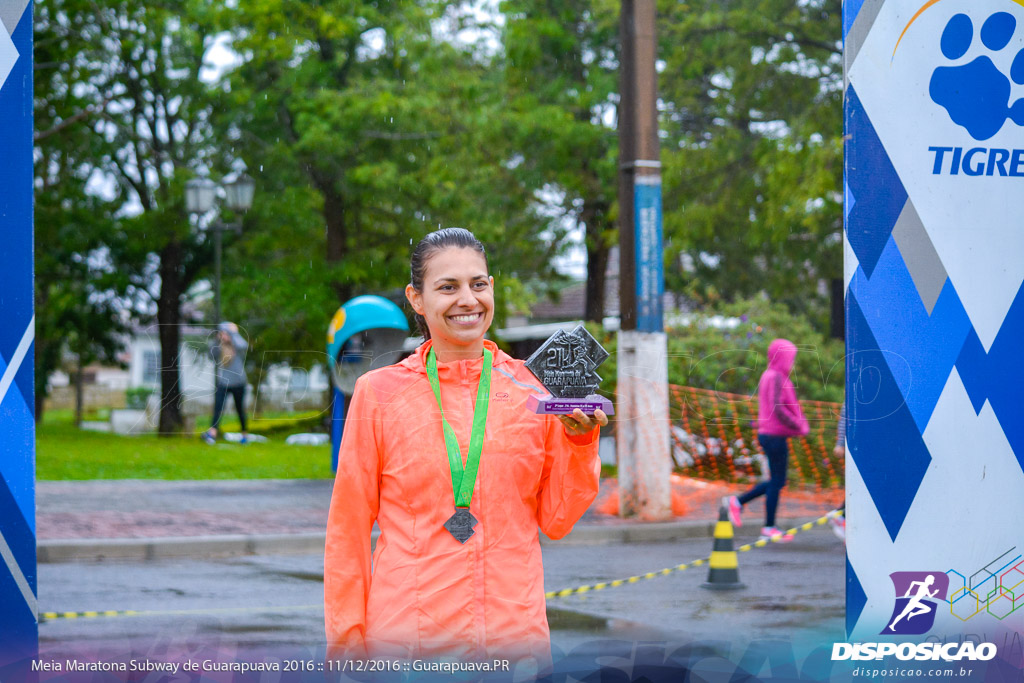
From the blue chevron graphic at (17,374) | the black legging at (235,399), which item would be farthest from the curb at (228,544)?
the blue chevron graphic at (17,374)

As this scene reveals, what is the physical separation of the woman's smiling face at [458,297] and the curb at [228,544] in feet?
21.1

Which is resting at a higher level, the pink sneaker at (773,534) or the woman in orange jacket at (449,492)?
the woman in orange jacket at (449,492)

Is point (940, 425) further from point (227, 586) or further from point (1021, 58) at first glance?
point (227, 586)

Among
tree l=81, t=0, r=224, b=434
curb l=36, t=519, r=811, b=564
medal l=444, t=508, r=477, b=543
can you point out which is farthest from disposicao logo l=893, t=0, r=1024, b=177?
tree l=81, t=0, r=224, b=434

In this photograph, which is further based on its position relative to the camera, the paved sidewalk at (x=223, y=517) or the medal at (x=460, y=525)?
the paved sidewalk at (x=223, y=517)

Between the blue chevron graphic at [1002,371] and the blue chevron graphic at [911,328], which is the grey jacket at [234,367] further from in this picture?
the blue chevron graphic at [1002,371]

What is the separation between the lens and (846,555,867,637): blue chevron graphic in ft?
8.46

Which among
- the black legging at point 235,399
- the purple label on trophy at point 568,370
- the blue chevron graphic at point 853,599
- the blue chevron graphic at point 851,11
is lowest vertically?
the blue chevron graphic at point 853,599

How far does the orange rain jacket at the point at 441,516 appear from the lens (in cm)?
233

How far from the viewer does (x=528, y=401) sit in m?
2.21

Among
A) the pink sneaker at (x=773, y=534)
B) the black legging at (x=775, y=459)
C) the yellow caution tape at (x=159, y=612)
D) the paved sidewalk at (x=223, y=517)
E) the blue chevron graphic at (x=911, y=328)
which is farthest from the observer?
the pink sneaker at (x=773, y=534)

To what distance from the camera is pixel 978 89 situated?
2.56 meters

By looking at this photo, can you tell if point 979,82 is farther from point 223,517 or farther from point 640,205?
point 223,517

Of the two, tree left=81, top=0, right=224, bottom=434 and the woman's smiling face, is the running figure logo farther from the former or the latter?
tree left=81, top=0, right=224, bottom=434
